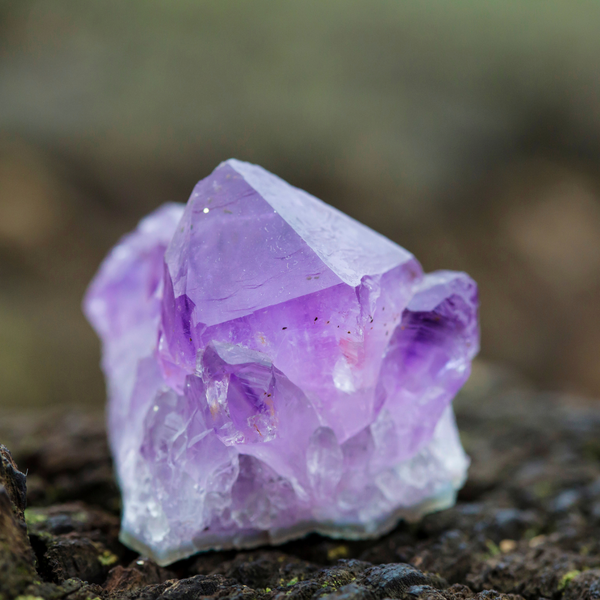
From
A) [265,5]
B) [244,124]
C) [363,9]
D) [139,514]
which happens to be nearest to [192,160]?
[244,124]

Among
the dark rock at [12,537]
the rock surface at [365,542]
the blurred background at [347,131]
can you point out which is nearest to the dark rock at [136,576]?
the rock surface at [365,542]

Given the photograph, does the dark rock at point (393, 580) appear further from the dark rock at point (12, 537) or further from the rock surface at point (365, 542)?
the dark rock at point (12, 537)

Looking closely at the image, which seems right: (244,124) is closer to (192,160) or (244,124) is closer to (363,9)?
(192,160)

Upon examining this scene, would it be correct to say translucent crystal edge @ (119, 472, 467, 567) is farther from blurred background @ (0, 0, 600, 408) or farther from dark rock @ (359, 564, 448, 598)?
blurred background @ (0, 0, 600, 408)

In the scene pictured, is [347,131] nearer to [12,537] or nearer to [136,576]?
[136,576]

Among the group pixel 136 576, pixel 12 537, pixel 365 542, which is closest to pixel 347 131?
pixel 365 542

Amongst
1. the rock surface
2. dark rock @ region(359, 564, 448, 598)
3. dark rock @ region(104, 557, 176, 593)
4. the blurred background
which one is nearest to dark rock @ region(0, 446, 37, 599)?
Result: the rock surface
